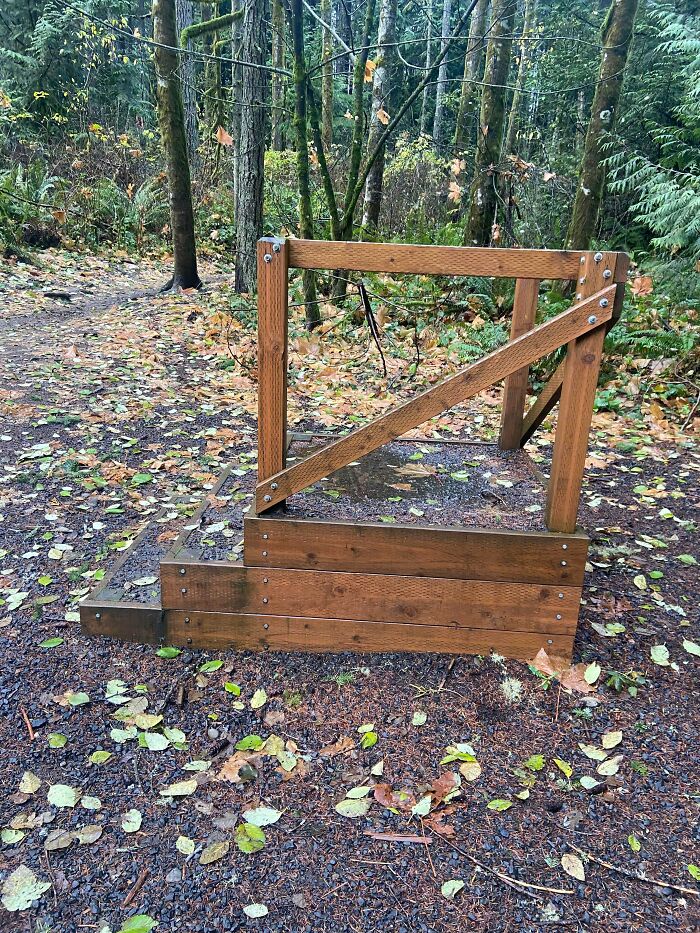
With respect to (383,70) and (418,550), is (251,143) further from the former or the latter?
(418,550)

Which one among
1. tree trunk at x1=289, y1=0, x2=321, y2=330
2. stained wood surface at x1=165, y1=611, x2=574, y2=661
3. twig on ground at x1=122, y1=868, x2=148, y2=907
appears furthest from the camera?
tree trunk at x1=289, y1=0, x2=321, y2=330

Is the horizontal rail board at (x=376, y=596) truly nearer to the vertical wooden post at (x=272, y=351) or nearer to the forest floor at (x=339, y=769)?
the forest floor at (x=339, y=769)

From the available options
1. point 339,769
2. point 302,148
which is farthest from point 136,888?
point 302,148

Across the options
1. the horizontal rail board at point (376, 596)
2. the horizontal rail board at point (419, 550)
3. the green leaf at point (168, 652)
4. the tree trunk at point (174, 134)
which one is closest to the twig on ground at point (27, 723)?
the green leaf at point (168, 652)

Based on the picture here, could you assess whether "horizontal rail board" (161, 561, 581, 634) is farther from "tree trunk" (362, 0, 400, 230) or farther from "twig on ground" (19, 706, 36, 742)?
"tree trunk" (362, 0, 400, 230)

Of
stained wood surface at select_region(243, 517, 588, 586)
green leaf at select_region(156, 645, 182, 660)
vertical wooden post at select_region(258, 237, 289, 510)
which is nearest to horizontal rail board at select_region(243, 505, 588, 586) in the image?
stained wood surface at select_region(243, 517, 588, 586)

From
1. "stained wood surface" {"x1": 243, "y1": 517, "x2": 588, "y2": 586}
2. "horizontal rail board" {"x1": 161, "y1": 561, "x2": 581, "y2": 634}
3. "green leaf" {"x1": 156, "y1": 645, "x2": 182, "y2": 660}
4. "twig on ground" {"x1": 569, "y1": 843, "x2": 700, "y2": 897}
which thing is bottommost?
"green leaf" {"x1": 156, "y1": 645, "x2": 182, "y2": 660}

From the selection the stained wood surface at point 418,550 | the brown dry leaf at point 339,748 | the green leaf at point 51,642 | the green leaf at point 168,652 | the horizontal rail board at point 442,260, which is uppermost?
the horizontal rail board at point 442,260

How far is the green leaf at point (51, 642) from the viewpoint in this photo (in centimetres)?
315

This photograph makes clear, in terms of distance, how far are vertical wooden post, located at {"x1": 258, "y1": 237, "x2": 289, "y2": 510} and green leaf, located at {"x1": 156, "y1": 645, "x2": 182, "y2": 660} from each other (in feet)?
2.95

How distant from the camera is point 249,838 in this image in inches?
89.4

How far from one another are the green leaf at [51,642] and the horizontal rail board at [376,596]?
1.91 ft

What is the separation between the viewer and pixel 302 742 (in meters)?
2.67

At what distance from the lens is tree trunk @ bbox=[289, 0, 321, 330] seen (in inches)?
278
